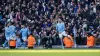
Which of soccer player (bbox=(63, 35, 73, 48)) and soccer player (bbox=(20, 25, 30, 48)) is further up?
soccer player (bbox=(20, 25, 30, 48))

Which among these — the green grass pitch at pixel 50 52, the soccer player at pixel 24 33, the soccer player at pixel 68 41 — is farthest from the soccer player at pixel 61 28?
the green grass pitch at pixel 50 52

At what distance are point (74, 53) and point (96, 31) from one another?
1115 centimetres

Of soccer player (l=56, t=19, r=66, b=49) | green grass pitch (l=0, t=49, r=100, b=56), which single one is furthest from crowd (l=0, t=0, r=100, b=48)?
green grass pitch (l=0, t=49, r=100, b=56)

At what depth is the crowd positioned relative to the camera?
18.6 m

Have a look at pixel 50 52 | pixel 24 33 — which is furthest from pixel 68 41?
pixel 50 52

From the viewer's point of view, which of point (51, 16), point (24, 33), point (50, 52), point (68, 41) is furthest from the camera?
point (51, 16)

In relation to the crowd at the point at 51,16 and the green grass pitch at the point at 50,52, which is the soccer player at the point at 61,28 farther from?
the green grass pitch at the point at 50,52

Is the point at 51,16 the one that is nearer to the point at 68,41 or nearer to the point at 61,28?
the point at 61,28

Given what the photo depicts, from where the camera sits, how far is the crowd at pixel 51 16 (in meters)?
18.6

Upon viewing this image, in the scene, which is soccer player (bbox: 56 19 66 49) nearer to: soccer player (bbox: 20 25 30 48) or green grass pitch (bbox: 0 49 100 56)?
soccer player (bbox: 20 25 30 48)

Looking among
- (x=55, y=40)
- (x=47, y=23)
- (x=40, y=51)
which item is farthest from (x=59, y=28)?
(x=40, y=51)

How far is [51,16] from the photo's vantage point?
20484mm

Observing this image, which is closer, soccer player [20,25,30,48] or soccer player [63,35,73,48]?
soccer player [63,35,73,48]

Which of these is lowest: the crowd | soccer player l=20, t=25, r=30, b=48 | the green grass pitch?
the green grass pitch
